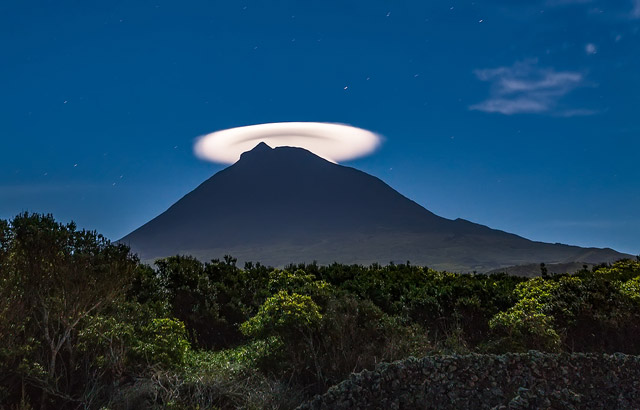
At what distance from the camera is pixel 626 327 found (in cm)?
1254

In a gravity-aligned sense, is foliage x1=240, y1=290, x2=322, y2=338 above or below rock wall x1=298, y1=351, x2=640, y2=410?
above

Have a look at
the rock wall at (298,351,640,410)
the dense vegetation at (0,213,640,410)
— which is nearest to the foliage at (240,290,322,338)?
the dense vegetation at (0,213,640,410)

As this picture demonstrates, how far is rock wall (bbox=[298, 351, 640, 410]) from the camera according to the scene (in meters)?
7.97

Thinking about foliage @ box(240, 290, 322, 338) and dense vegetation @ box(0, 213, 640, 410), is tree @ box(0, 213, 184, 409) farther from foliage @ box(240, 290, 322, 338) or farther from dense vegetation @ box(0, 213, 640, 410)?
foliage @ box(240, 290, 322, 338)

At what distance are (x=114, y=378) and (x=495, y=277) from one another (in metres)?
11.6

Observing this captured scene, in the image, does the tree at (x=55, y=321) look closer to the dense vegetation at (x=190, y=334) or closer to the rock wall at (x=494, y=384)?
the dense vegetation at (x=190, y=334)

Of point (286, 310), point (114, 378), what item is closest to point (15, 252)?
point (114, 378)

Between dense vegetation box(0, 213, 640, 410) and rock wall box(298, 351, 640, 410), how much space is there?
129 cm

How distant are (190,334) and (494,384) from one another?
6962 mm

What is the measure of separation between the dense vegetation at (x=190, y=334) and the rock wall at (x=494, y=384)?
1.29 meters

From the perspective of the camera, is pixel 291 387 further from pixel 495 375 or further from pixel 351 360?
pixel 495 375

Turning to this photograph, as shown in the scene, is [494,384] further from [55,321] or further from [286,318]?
[55,321]

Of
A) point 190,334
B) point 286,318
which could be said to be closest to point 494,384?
point 286,318

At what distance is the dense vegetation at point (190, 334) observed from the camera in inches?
346
